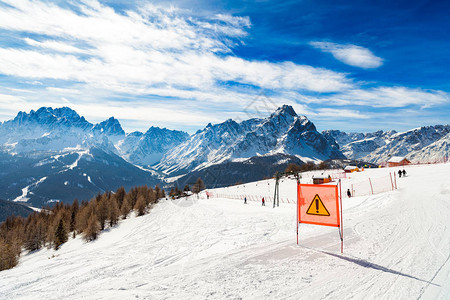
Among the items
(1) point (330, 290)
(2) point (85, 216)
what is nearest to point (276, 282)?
(1) point (330, 290)

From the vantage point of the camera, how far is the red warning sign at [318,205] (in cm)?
973

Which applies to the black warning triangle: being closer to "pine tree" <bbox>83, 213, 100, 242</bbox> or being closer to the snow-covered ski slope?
the snow-covered ski slope

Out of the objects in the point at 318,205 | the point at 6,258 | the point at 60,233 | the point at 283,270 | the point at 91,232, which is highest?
the point at 318,205

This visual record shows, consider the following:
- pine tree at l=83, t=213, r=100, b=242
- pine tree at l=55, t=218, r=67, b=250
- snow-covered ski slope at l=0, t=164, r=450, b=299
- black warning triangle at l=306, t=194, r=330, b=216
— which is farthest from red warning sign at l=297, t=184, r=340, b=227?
pine tree at l=55, t=218, r=67, b=250

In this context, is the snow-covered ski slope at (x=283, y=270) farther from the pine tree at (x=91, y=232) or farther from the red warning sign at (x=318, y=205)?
the pine tree at (x=91, y=232)

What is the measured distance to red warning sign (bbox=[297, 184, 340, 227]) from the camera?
9.73 m

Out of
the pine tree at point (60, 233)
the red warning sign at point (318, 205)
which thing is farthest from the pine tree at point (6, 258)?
the red warning sign at point (318, 205)

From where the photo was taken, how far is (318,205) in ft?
33.4

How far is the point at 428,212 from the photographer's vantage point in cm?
1567

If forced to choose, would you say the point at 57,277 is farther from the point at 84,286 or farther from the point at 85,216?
the point at 85,216

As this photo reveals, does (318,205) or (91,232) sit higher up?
(318,205)

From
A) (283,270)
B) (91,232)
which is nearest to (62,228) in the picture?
(91,232)

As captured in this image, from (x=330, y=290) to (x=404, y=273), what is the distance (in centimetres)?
291

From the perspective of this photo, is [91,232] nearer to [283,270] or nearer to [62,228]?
[62,228]
